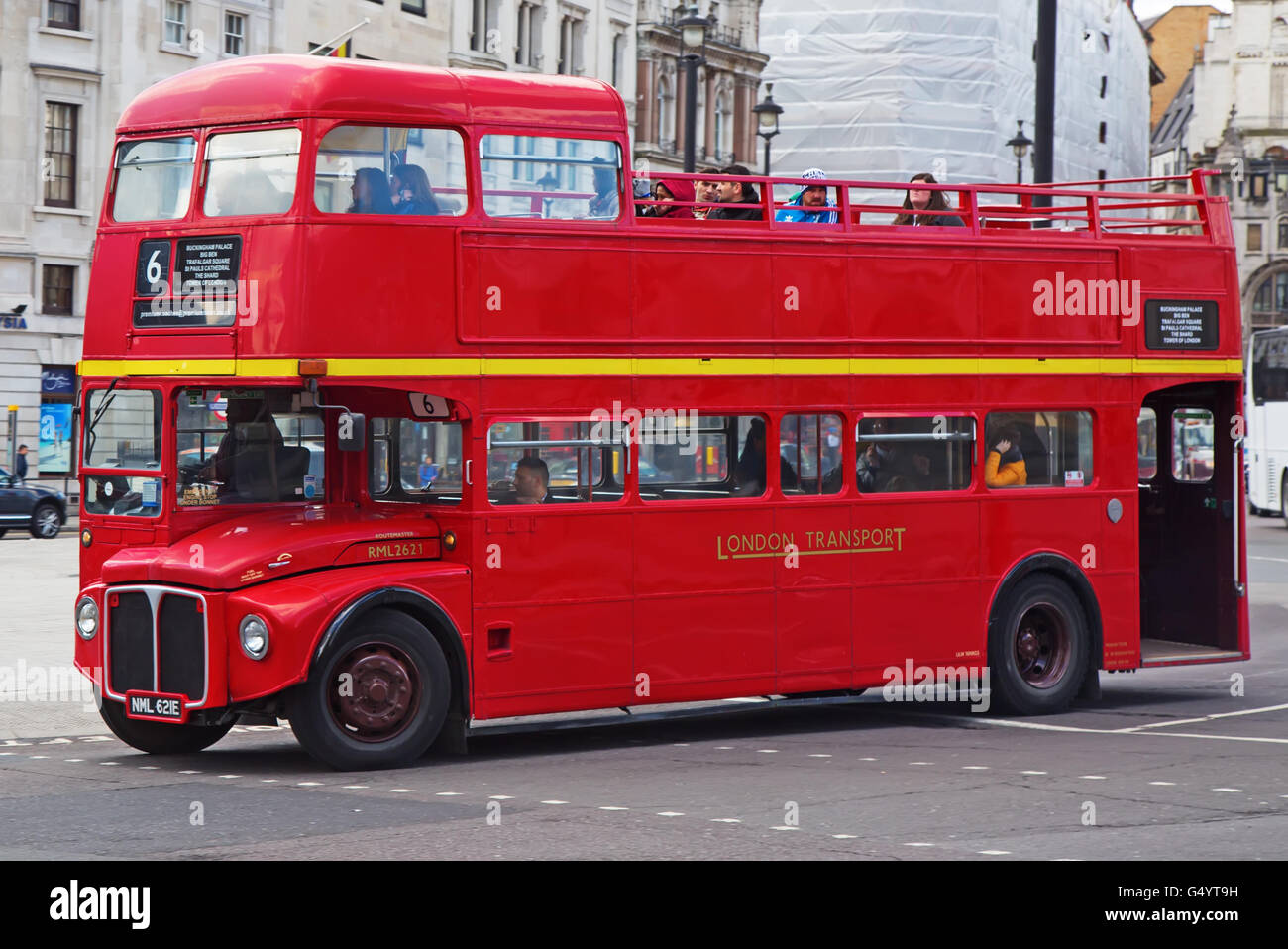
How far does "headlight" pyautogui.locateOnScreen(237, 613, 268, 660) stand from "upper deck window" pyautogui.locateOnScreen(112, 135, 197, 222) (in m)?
2.54

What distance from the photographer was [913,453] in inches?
578

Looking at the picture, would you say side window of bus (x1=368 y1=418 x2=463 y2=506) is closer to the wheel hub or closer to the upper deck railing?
the wheel hub

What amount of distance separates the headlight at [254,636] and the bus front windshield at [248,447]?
46.5 inches

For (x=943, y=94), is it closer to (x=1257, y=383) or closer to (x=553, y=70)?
(x=553, y=70)

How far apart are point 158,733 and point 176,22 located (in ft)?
126

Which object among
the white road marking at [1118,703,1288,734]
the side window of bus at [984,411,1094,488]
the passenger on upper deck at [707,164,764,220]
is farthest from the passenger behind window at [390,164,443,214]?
the white road marking at [1118,703,1288,734]

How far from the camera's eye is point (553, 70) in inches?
2419

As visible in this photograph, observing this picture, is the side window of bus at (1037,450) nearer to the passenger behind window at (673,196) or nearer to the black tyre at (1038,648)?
the black tyre at (1038,648)

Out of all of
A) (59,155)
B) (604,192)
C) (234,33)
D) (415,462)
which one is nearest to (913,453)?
(604,192)

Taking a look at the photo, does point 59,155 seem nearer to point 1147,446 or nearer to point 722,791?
point 1147,446

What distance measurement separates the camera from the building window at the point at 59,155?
4653cm

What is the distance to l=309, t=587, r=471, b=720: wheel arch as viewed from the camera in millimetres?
11945

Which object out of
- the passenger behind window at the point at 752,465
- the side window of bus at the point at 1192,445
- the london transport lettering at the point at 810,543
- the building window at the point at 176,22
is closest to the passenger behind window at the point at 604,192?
the passenger behind window at the point at 752,465

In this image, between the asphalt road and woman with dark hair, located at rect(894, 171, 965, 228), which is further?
woman with dark hair, located at rect(894, 171, 965, 228)
